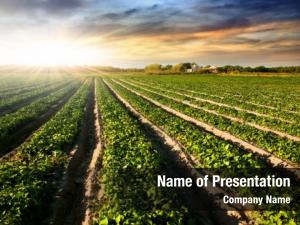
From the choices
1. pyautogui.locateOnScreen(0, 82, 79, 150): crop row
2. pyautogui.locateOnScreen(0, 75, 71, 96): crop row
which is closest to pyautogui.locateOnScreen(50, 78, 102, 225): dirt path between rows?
pyautogui.locateOnScreen(0, 82, 79, 150): crop row

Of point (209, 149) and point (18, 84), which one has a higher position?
point (18, 84)

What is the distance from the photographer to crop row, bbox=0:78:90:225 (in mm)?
7207

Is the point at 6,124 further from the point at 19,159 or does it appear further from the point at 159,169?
the point at 159,169

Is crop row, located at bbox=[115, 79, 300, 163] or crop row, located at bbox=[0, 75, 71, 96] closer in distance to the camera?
crop row, located at bbox=[115, 79, 300, 163]

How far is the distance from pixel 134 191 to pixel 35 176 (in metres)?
3.73

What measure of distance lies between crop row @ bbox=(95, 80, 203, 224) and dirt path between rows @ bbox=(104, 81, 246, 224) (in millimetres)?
809

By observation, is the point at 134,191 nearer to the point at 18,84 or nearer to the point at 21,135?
the point at 21,135

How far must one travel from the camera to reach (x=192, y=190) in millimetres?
9188

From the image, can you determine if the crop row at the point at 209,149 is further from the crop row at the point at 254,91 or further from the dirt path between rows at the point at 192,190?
the crop row at the point at 254,91

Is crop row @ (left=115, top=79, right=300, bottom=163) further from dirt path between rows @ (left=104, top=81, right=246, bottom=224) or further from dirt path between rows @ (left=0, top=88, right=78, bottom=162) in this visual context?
dirt path between rows @ (left=0, top=88, right=78, bottom=162)

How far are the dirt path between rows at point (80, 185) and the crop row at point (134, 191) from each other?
0.51 meters

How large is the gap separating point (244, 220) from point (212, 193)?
161 centimetres

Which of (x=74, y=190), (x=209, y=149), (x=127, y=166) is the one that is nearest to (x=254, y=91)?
(x=209, y=149)

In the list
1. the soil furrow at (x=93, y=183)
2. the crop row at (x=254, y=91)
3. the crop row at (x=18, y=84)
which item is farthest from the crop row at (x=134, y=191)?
the crop row at (x=18, y=84)
